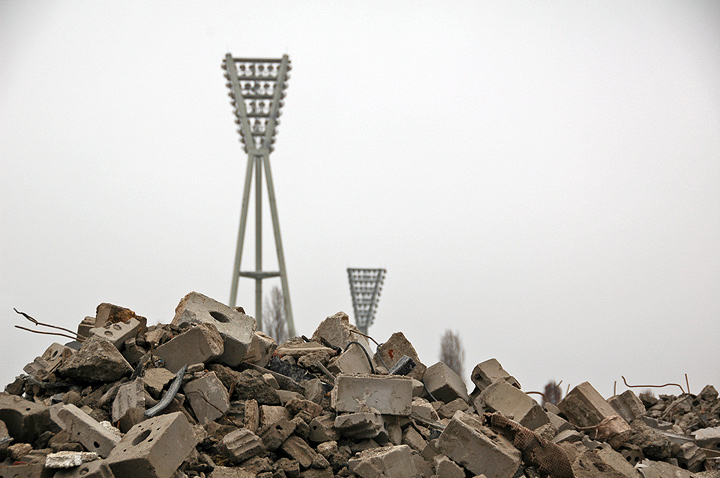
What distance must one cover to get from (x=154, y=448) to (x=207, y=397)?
3.38ft

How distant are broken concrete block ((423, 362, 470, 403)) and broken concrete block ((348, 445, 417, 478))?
5.29 feet

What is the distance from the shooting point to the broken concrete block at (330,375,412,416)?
16.3 feet

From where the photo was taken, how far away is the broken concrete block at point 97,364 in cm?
493

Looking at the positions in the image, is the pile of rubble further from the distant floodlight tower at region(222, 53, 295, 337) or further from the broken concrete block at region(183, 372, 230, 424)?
the distant floodlight tower at region(222, 53, 295, 337)

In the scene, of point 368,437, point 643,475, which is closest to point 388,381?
point 368,437

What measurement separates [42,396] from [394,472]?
2.97 meters

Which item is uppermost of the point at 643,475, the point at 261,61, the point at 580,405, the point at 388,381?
the point at 261,61

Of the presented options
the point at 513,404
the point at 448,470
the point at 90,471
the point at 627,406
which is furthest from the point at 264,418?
the point at 627,406

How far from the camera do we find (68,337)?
19.5 ft

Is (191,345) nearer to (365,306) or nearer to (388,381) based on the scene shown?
(388,381)

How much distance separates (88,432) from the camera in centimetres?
430

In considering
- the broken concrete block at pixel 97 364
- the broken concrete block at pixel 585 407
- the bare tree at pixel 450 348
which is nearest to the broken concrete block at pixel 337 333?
the broken concrete block at pixel 97 364

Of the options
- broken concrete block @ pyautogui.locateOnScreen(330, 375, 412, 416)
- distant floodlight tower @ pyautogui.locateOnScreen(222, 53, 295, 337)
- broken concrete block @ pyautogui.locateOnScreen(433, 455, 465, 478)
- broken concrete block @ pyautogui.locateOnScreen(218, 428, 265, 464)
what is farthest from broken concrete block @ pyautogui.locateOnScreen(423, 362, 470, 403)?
distant floodlight tower @ pyautogui.locateOnScreen(222, 53, 295, 337)

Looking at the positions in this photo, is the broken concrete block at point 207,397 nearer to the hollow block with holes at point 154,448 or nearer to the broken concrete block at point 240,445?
the broken concrete block at point 240,445
